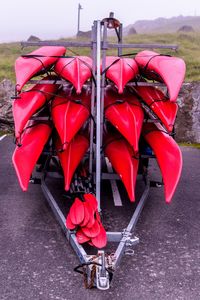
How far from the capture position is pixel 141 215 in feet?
20.4

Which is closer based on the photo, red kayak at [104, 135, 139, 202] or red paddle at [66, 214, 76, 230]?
red paddle at [66, 214, 76, 230]

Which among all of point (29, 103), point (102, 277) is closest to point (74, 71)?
point (29, 103)

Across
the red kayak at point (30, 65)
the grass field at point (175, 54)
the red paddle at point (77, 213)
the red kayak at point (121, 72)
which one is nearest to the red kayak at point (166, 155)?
the red kayak at point (121, 72)

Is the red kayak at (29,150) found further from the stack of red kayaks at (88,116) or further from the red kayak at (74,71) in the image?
the red kayak at (74,71)

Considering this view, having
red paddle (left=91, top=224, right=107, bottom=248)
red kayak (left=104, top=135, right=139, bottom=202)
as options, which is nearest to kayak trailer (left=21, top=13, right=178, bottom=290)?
red paddle (left=91, top=224, right=107, bottom=248)

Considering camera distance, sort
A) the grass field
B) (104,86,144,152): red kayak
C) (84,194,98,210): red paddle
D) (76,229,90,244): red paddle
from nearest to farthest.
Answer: (76,229,90,244): red paddle < (84,194,98,210): red paddle < (104,86,144,152): red kayak < the grass field

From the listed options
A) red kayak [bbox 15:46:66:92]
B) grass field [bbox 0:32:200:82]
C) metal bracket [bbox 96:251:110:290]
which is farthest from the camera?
grass field [bbox 0:32:200:82]

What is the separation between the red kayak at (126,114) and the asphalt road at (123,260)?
45.9 inches

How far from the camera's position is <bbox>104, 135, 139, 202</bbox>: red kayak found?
5680 mm

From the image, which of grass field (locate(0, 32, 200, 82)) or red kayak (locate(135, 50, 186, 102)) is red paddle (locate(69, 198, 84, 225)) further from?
grass field (locate(0, 32, 200, 82))

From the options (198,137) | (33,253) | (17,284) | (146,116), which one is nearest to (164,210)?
(146,116)

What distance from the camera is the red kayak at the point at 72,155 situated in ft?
19.0

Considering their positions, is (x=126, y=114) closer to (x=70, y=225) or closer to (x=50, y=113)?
(x=50, y=113)

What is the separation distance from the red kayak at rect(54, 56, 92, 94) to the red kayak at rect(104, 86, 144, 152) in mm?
496
